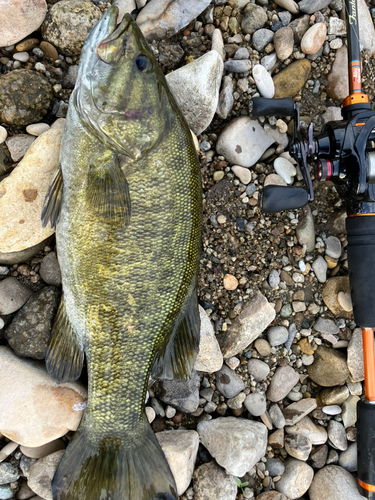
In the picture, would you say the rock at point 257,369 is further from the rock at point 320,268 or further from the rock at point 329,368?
the rock at point 320,268

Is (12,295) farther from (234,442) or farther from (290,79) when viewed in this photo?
(290,79)

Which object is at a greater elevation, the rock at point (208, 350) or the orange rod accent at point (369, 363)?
the rock at point (208, 350)

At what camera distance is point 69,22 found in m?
2.65

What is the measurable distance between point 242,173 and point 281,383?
1.81m

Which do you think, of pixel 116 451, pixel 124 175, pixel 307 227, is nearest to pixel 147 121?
pixel 124 175

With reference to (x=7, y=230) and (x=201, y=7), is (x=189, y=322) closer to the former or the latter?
(x=7, y=230)

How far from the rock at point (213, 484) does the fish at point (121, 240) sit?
1.76 ft

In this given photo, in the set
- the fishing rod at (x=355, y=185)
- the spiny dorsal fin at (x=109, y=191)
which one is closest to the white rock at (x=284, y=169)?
the fishing rod at (x=355, y=185)

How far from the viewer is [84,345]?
7.83ft

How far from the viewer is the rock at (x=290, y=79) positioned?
313 centimetres

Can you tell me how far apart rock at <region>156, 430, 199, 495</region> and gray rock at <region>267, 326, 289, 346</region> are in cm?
96

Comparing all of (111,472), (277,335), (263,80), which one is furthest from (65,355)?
(263,80)

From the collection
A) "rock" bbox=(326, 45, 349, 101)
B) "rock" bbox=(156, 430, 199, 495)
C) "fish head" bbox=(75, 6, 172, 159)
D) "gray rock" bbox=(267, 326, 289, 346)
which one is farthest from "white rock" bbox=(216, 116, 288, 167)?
"rock" bbox=(156, 430, 199, 495)

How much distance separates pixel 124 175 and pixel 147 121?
366mm
